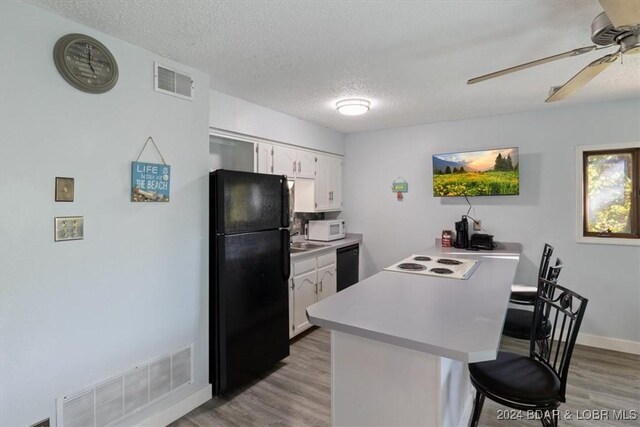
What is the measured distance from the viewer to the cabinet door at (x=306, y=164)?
3733 mm

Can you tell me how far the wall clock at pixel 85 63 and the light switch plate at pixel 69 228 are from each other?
0.69 m

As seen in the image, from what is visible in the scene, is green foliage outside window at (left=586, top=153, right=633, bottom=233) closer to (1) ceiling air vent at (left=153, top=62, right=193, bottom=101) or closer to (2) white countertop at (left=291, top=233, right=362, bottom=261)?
(2) white countertop at (left=291, top=233, right=362, bottom=261)

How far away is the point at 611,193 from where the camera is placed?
3186 millimetres

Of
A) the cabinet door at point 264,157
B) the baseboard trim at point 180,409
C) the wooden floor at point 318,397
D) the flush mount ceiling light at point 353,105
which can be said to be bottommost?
the wooden floor at point 318,397

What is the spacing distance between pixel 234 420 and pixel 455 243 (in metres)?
2.74

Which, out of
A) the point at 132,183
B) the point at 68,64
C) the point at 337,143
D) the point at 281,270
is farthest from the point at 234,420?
the point at 337,143

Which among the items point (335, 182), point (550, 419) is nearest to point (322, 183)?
point (335, 182)

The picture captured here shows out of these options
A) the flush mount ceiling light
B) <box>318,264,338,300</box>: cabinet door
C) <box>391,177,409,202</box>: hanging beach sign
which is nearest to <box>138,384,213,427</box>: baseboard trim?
<box>318,264,338,300</box>: cabinet door

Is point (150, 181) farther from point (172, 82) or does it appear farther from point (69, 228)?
point (172, 82)

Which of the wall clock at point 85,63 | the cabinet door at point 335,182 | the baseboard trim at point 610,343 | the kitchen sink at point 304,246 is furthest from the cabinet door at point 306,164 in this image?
the baseboard trim at point 610,343

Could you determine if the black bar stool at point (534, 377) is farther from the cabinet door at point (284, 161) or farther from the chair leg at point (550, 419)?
the cabinet door at point (284, 161)

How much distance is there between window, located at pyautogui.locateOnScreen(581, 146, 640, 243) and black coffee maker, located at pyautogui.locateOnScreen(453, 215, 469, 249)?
1052mm

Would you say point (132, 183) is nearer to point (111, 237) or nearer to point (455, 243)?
point (111, 237)

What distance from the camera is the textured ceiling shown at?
160cm
